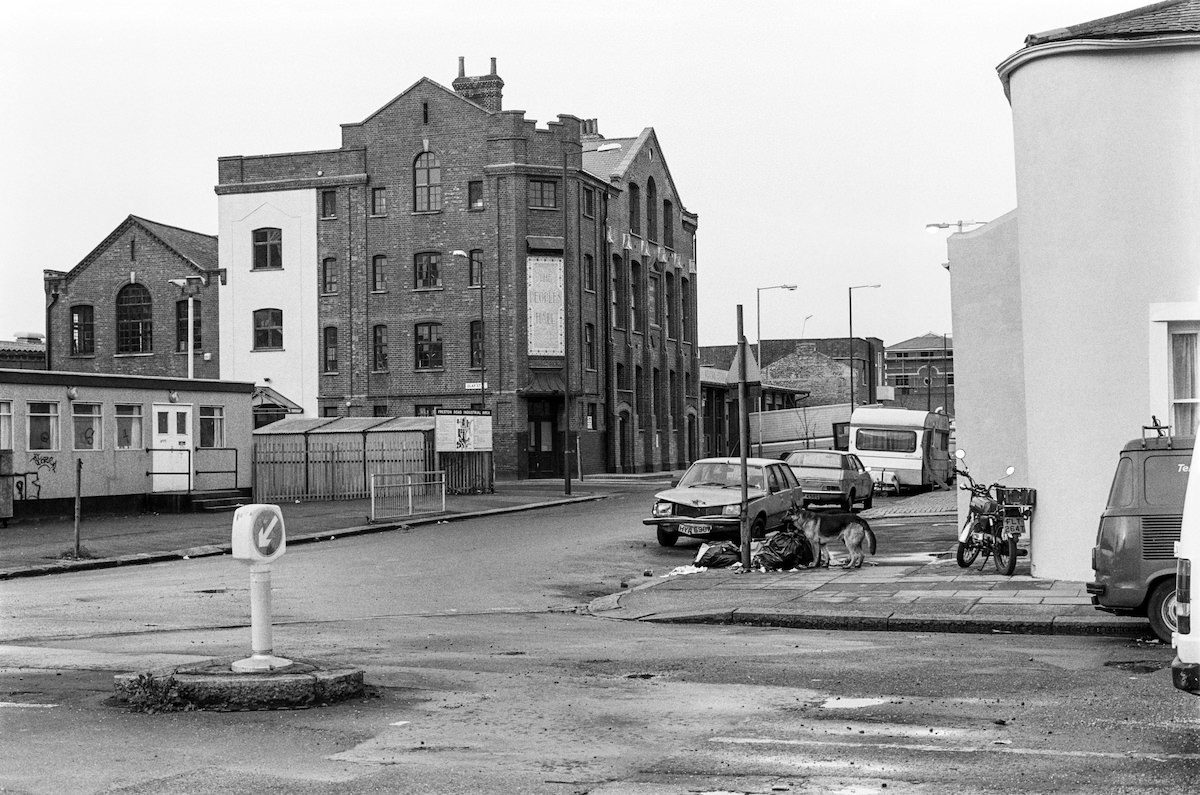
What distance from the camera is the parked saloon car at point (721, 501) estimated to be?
2375cm

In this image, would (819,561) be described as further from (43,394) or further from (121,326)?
(121,326)

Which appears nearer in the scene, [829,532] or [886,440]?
[829,532]

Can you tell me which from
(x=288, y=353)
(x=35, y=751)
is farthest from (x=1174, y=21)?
(x=288, y=353)

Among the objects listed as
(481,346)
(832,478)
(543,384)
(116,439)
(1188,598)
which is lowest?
(832,478)

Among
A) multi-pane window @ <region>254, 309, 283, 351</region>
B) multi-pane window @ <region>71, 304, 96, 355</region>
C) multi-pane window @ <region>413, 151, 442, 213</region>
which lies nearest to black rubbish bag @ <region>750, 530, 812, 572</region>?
multi-pane window @ <region>413, 151, 442, 213</region>

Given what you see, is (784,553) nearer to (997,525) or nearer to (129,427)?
(997,525)

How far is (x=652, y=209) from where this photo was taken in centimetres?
7156

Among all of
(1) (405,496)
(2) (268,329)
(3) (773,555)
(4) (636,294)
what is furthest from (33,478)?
(4) (636,294)

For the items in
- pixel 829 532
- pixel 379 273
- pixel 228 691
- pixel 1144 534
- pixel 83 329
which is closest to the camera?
pixel 228 691

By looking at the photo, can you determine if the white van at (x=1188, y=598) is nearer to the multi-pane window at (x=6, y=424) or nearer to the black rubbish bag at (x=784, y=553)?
the black rubbish bag at (x=784, y=553)

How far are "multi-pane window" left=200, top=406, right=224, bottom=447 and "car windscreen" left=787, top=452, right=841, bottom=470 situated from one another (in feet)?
49.4

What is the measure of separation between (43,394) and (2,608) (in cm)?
1790

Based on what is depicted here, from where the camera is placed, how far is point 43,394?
32.8 metres

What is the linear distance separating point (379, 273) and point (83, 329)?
48.4 feet
